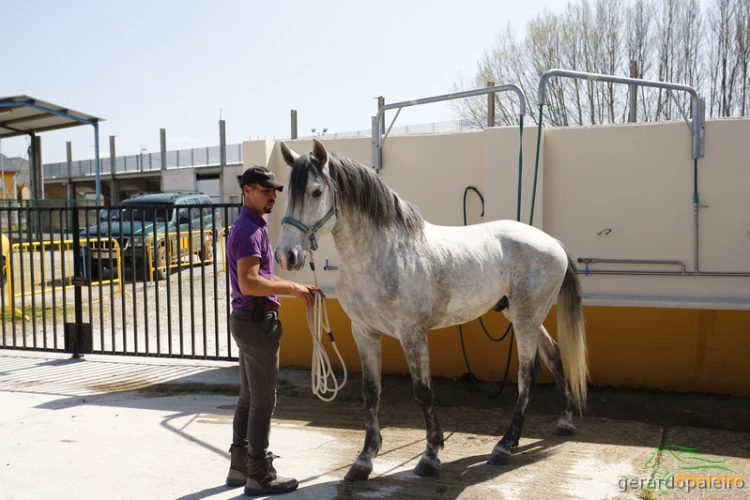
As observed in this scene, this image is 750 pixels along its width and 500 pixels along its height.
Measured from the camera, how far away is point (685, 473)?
146 inches

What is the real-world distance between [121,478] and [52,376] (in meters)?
3.04

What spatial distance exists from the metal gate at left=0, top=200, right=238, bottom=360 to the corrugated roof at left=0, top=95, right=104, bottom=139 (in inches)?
90.1

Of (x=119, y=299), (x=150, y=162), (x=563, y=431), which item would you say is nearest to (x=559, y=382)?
(x=563, y=431)

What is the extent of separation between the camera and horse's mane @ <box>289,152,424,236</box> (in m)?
3.37

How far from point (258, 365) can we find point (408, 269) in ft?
3.21

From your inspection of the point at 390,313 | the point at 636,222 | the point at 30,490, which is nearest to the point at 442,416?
the point at 390,313

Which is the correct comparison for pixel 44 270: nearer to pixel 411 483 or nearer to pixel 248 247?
pixel 248 247

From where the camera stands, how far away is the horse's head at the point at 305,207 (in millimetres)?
3215

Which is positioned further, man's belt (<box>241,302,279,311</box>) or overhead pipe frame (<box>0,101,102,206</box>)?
overhead pipe frame (<box>0,101,102,206</box>)

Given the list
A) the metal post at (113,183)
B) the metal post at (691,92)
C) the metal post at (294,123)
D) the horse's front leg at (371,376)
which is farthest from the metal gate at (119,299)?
the metal post at (113,183)

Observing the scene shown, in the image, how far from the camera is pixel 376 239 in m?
3.66

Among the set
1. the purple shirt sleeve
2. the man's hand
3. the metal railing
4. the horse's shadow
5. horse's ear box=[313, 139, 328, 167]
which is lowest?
the horse's shadow

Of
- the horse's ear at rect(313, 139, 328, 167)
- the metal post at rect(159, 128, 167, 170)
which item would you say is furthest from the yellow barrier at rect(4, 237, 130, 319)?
the metal post at rect(159, 128, 167, 170)

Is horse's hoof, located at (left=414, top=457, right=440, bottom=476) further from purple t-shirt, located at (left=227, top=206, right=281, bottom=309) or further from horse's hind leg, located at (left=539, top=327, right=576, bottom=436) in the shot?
purple t-shirt, located at (left=227, top=206, right=281, bottom=309)
